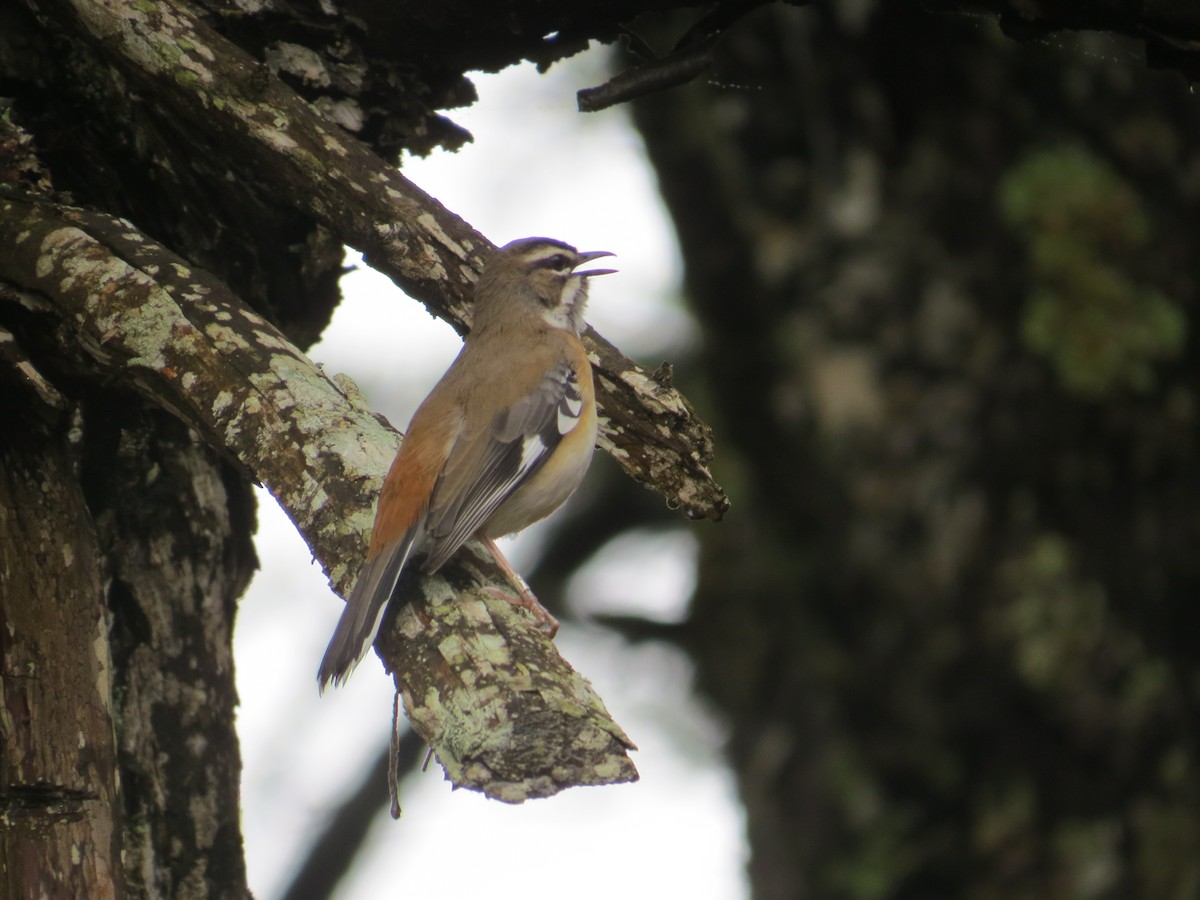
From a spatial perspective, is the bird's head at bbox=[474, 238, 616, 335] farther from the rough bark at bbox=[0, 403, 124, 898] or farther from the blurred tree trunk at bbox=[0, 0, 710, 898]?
the rough bark at bbox=[0, 403, 124, 898]

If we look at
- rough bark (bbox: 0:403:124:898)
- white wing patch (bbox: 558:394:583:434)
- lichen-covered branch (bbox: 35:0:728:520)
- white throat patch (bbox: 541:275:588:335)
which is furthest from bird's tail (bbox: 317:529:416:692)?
white throat patch (bbox: 541:275:588:335)

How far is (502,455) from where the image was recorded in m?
4.59

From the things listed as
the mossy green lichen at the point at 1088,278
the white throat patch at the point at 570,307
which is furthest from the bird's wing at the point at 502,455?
the mossy green lichen at the point at 1088,278

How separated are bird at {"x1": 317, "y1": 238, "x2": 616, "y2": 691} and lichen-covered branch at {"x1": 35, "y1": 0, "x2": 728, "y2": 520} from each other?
24 centimetres

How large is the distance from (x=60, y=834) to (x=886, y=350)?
5.44 metres

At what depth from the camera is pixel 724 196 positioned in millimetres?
8086

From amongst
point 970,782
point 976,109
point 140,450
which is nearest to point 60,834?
point 140,450

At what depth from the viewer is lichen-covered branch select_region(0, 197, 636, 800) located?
2.60m

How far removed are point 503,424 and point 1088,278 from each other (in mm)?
3759

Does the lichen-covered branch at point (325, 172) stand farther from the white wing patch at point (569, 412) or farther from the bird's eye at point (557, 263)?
the bird's eye at point (557, 263)

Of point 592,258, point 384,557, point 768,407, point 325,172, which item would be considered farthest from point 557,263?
point 384,557

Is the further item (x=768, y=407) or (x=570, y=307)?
(x=768, y=407)

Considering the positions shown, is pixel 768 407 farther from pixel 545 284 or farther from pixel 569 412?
pixel 569 412

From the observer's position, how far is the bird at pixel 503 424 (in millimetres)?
3881
